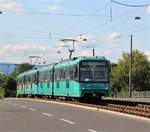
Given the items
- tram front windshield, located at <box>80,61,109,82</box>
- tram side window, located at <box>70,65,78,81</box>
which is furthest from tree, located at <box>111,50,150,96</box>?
tram front windshield, located at <box>80,61,109,82</box>

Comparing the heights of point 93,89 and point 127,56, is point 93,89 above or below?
below

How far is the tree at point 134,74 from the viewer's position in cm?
12362

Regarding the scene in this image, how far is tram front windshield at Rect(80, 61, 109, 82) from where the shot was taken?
135ft

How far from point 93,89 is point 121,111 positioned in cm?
1128

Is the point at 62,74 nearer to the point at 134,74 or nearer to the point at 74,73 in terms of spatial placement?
the point at 74,73

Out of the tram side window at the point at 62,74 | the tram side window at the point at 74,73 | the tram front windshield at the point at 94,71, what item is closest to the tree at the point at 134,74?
the tram side window at the point at 62,74

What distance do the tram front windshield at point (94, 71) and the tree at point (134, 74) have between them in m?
77.3

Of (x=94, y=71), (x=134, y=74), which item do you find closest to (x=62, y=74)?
(x=94, y=71)

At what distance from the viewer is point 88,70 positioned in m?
41.5

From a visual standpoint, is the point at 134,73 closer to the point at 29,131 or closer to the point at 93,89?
the point at 93,89

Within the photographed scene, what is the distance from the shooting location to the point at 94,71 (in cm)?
4147

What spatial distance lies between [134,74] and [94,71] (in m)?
84.8

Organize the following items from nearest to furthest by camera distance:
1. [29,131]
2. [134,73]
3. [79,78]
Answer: [29,131] < [79,78] < [134,73]

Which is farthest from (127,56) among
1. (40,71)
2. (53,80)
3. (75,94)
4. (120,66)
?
(75,94)
